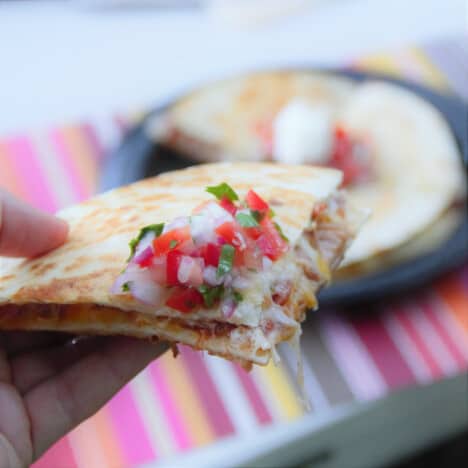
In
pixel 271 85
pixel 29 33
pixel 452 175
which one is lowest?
pixel 452 175

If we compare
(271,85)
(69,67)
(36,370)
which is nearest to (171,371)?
(36,370)

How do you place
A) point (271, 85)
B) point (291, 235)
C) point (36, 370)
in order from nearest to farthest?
point (291, 235) < point (36, 370) < point (271, 85)

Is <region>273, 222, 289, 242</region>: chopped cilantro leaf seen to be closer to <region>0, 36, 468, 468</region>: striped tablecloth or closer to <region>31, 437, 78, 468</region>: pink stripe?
<region>0, 36, 468, 468</region>: striped tablecloth

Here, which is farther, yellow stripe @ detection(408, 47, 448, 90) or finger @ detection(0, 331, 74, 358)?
yellow stripe @ detection(408, 47, 448, 90)

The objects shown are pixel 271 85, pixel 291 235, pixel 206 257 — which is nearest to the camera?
pixel 206 257

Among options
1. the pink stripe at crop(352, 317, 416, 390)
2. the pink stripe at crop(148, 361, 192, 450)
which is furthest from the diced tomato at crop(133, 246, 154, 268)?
the pink stripe at crop(352, 317, 416, 390)

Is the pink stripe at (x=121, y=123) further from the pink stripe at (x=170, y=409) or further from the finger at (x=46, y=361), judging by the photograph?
the finger at (x=46, y=361)

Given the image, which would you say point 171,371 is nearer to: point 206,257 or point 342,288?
point 342,288
